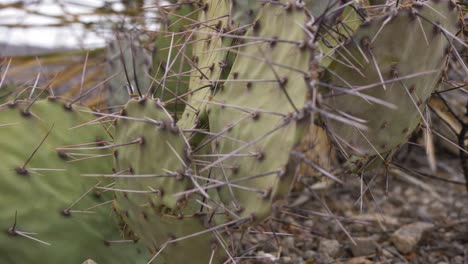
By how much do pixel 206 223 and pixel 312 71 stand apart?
1.21ft

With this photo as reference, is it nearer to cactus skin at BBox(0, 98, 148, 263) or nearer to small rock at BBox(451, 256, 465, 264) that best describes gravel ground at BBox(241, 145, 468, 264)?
small rock at BBox(451, 256, 465, 264)

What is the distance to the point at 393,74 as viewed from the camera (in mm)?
1263

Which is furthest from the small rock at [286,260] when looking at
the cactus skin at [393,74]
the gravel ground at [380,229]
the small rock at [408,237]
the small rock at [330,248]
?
the cactus skin at [393,74]

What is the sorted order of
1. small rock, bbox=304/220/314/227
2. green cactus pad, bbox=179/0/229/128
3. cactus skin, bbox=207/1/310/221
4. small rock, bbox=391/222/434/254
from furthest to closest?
small rock, bbox=304/220/314/227, small rock, bbox=391/222/434/254, green cactus pad, bbox=179/0/229/128, cactus skin, bbox=207/1/310/221

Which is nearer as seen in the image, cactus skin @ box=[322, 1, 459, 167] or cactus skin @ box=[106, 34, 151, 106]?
cactus skin @ box=[322, 1, 459, 167]

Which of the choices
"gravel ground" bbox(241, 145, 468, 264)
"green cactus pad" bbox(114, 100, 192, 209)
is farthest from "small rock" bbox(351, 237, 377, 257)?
"green cactus pad" bbox(114, 100, 192, 209)

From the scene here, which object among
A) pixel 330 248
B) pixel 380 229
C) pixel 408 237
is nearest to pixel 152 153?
pixel 330 248

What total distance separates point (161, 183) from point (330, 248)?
0.89m

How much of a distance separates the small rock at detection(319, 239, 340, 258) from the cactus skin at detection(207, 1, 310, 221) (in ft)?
2.74

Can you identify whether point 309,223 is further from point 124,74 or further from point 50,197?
point 50,197

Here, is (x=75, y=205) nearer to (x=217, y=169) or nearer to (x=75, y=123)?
(x=75, y=123)

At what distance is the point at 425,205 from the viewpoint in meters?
2.59

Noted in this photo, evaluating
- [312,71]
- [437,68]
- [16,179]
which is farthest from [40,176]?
[437,68]

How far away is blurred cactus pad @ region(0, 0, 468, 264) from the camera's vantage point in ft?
3.58
